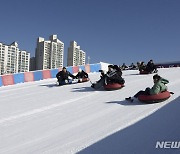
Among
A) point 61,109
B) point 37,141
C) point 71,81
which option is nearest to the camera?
point 37,141

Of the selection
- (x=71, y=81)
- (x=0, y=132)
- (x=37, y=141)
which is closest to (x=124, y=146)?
(x=37, y=141)

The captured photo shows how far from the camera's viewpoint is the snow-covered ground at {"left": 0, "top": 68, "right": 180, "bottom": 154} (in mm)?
5035

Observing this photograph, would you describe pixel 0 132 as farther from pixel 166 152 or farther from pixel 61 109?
pixel 166 152

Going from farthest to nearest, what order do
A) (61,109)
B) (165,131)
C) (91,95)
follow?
(91,95)
(61,109)
(165,131)

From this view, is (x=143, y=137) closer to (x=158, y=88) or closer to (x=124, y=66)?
(x=158, y=88)

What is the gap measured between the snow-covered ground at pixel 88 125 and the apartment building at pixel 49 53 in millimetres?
75578

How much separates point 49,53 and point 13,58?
1213 cm

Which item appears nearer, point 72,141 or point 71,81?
point 72,141

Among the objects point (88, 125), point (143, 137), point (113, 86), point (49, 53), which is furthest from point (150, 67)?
point (49, 53)

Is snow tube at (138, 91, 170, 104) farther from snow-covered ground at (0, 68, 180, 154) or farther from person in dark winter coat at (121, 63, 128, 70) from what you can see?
person in dark winter coat at (121, 63, 128, 70)

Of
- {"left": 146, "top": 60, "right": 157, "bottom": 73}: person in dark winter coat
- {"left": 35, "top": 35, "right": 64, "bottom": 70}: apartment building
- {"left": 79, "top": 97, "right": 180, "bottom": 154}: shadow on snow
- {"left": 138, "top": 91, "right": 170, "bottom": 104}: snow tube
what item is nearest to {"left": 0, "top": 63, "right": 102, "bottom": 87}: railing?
{"left": 146, "top": 60, "right": 157, "bottom": 73}: person in dark winter coat

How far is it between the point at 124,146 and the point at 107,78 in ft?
21.1

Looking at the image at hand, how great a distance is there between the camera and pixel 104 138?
536 centimetres

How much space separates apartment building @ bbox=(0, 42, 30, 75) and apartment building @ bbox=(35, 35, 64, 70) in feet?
21.0
